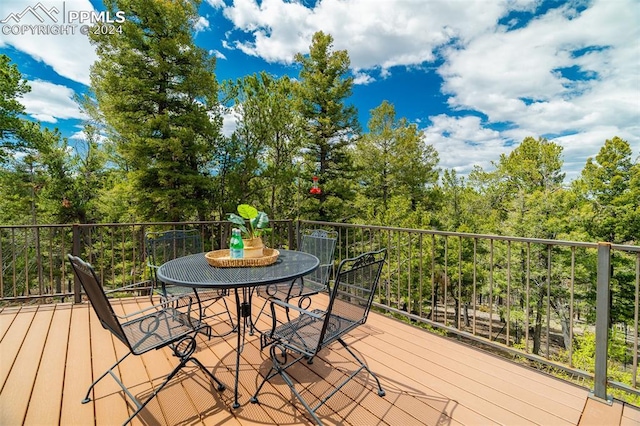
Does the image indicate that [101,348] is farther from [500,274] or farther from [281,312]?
[500,274]

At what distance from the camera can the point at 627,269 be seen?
11688mm

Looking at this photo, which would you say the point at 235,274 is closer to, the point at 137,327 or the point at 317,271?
the point at 137,327

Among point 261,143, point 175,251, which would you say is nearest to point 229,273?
point 175,251

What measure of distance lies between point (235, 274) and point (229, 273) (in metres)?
0.06

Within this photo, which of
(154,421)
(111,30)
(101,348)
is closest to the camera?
(154,421)

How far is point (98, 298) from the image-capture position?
1.72m

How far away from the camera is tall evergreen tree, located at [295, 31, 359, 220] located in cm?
1360

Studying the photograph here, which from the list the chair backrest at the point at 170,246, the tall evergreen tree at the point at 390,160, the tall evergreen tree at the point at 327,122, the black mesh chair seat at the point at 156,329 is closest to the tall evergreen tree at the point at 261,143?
the tall evergreen tree at the point at 327,122

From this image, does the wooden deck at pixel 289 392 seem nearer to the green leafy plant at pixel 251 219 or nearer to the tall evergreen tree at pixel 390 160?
the green leafy plant at pixel 251 219

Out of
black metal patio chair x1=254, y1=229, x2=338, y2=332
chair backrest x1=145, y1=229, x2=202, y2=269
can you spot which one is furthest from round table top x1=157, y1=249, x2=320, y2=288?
chair backrest x1=145, y1=229, x2=202, y2=269

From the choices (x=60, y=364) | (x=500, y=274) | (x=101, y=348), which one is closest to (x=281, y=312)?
(x=101, y=348)

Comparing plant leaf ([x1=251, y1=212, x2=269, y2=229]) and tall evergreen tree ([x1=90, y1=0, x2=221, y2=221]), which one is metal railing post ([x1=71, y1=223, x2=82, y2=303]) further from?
tall evergreen tree ([x1=90, y1=0, x2=221, y2=221])

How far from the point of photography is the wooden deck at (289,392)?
5.86 ft

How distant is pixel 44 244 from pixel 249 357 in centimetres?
1750
